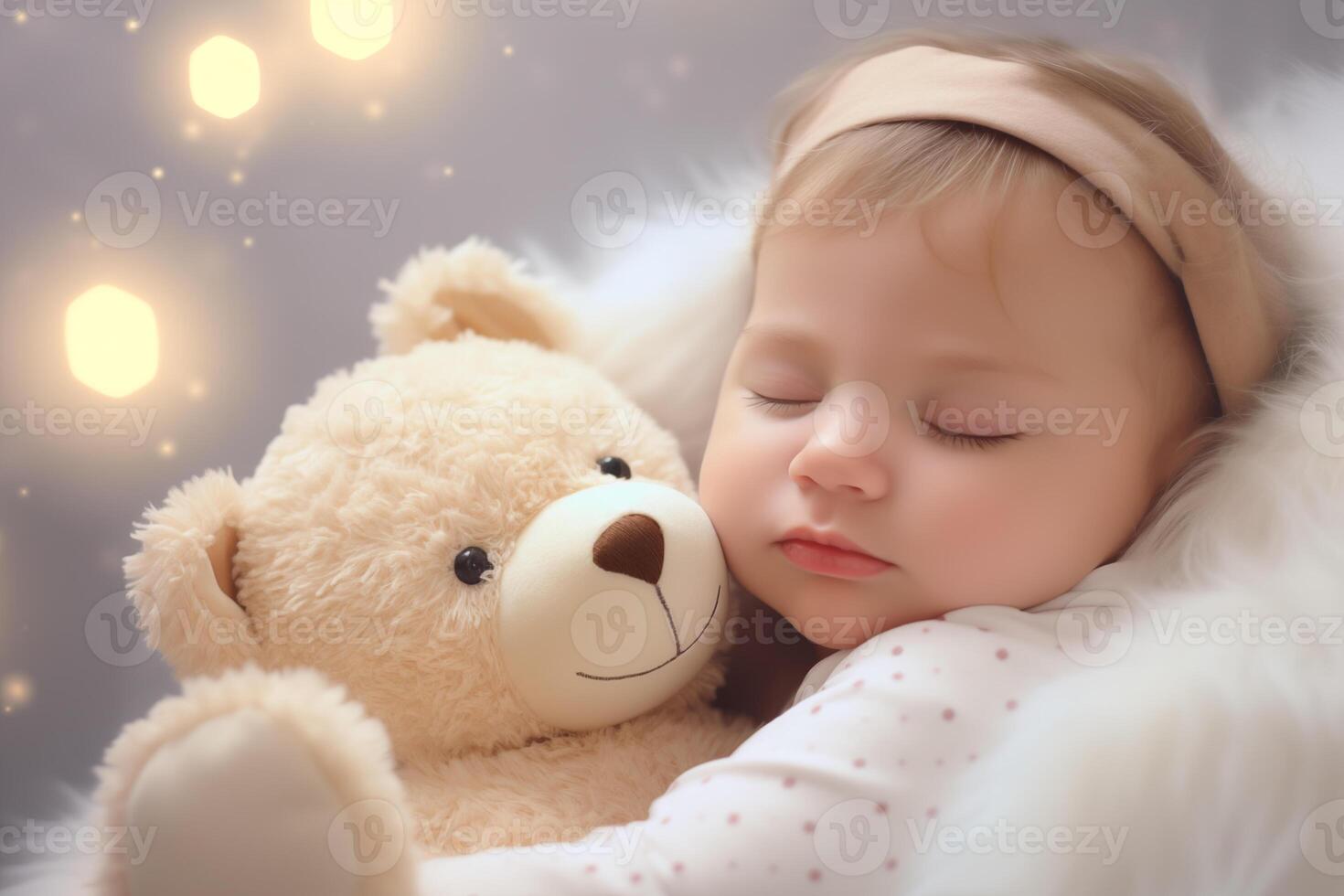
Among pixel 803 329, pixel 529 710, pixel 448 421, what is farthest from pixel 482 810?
pixel 803 329

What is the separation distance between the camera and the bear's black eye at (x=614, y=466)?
968mm

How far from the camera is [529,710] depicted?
2.95 feet

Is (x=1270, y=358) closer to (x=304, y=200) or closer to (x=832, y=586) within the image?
(x=832, y=586)

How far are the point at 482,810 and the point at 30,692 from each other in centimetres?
60

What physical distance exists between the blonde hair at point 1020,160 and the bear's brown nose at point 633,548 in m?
0.32
